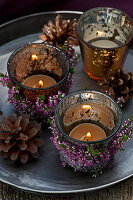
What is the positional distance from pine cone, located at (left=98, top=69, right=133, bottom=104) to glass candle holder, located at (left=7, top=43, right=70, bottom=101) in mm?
112

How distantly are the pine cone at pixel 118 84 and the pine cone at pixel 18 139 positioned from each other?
21 centimetres

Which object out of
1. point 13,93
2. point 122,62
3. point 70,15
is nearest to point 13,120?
point 13,93

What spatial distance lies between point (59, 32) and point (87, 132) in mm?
302

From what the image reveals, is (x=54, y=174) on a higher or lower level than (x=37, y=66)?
lower

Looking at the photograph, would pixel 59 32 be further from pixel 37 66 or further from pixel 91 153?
pixel 91 153

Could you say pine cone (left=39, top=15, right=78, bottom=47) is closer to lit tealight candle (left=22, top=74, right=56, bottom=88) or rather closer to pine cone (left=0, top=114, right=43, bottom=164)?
lit tealight candle (left=22, top=74, right=56, bottom=88)

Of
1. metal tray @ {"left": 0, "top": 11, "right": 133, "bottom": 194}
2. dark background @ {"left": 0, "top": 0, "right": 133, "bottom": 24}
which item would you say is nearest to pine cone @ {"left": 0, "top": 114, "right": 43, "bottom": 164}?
metal tray @ {"left": 0, "top": 11, "right": 133, "bottom": 194}

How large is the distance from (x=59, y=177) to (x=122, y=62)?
0.36m

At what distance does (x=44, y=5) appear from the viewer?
128 centimetres

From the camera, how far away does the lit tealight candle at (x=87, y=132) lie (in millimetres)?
863

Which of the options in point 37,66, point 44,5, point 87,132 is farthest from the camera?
point 44,5

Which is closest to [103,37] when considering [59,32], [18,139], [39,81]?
[59,32]

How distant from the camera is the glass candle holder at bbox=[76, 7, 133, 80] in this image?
935 millimetres

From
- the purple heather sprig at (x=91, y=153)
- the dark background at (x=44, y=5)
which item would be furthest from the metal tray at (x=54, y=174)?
the dark background at (x=44, y=5)
